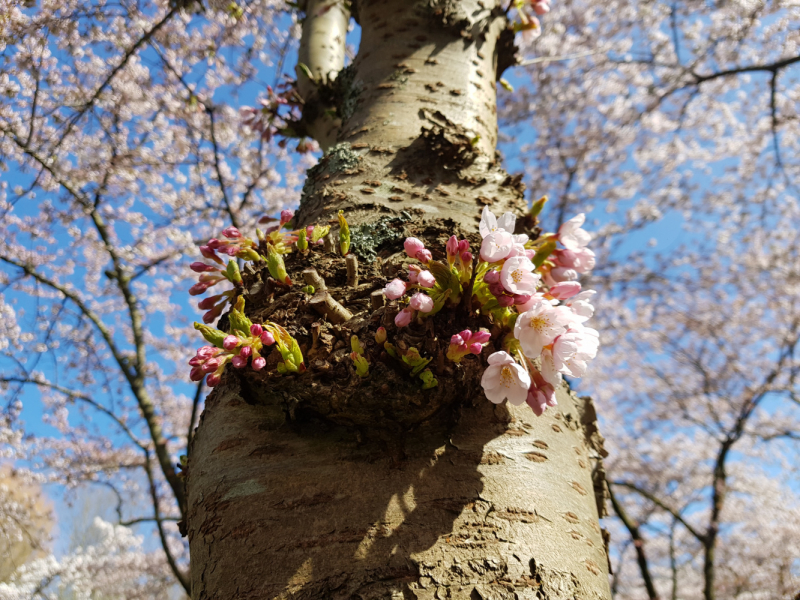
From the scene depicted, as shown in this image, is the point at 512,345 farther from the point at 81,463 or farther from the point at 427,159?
the point at 81,463

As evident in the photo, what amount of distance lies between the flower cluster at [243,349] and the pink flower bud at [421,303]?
30 cm

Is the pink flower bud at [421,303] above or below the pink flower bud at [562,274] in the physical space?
below

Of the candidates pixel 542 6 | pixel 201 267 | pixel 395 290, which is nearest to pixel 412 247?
pixel 395 290

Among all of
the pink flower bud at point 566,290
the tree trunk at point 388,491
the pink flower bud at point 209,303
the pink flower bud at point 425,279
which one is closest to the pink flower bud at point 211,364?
the tree trunk at point 388,491

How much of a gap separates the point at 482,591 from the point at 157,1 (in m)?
7.33

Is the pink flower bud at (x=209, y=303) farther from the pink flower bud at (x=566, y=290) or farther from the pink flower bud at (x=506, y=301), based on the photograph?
the pink flower bud at (x=566, y=290)

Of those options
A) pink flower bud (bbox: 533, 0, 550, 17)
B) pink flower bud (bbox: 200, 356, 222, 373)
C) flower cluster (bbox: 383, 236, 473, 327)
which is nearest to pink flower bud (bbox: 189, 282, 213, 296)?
pink flower bud (bbox: 200, 356, 222, 373)

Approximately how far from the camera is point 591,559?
1086 mm

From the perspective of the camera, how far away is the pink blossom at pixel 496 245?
3.39 feet

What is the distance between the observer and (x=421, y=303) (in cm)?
100

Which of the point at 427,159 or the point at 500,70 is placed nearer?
the point at 427,159

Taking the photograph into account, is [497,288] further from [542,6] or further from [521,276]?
[542,6]

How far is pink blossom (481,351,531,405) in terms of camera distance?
0.99 metres

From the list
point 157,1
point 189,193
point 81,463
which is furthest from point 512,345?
point 81,463
